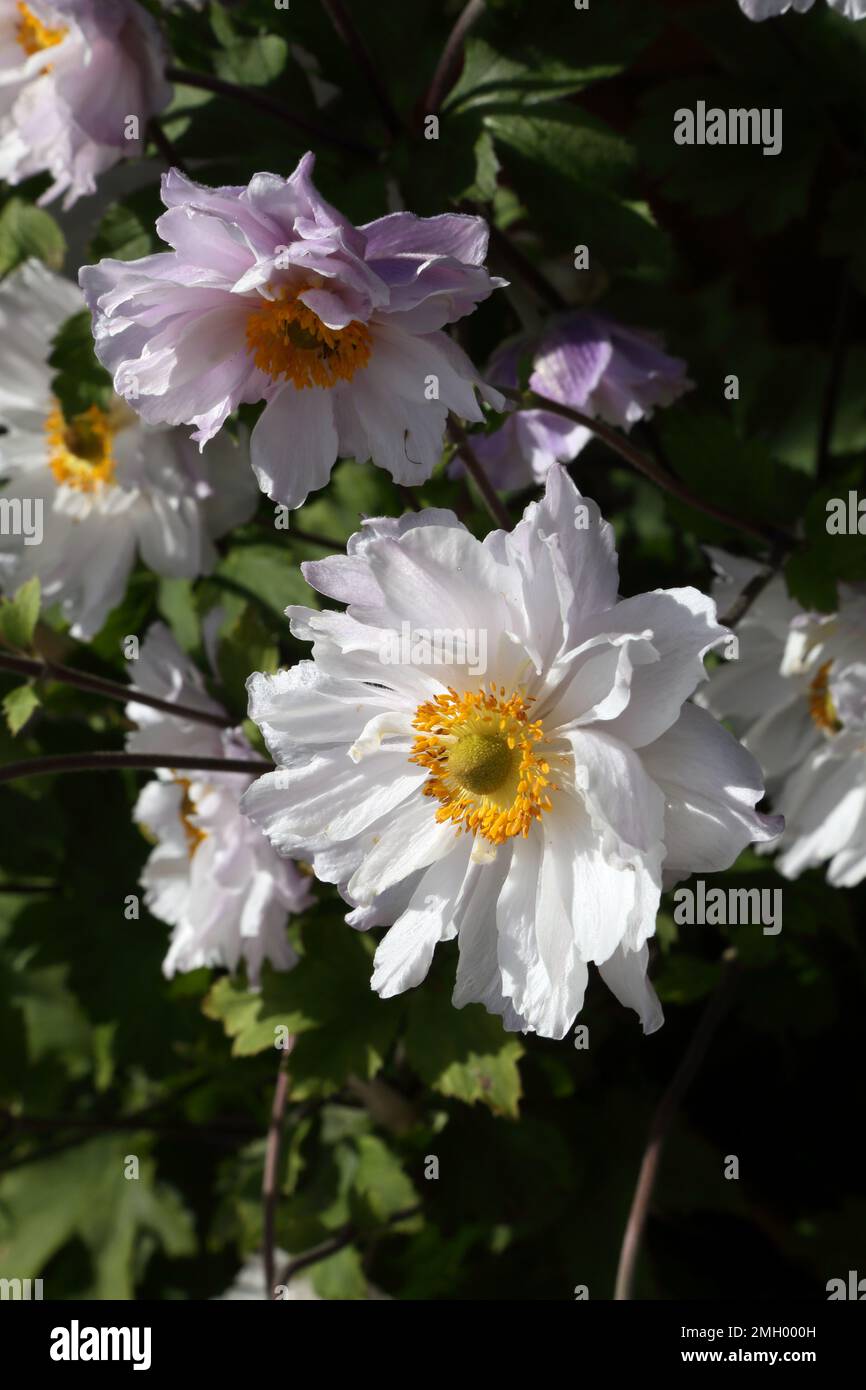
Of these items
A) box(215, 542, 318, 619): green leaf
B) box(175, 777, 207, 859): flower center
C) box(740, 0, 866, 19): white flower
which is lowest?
box(175, 777, 207, 859): flower center

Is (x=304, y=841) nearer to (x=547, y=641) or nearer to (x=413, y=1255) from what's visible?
(x=547, y=641)

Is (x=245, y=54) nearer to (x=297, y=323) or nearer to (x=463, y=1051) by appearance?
(x=297, y=323)

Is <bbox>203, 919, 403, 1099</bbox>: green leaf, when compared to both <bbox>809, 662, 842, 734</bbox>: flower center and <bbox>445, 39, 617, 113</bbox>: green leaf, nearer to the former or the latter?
<bbox>809, 662, 842, 734</bbox>: flower center

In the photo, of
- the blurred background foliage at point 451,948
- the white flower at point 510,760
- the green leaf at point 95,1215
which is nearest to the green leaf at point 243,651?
the blurred background foliage at point 451,948

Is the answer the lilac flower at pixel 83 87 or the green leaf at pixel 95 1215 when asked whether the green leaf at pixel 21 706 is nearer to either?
the lilac flower at pixel 83 87

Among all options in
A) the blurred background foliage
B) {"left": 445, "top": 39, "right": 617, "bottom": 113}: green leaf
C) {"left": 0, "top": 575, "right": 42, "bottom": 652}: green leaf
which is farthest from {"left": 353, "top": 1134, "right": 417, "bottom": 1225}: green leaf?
{"left": 445, "top": 39, "right": 617, "bottom": 113}: green leaf
